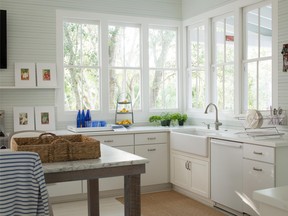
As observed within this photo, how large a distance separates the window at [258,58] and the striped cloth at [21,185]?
319 centimetres

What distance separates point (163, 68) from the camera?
593 cm

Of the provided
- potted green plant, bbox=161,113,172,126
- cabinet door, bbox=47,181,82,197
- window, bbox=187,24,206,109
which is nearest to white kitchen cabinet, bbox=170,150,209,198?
potted green plant, bbox=161,113,172,126

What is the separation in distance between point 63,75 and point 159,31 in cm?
182

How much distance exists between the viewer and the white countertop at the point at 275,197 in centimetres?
119

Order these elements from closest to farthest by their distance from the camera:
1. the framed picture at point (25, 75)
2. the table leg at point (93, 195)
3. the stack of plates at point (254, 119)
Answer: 1. the table leg at point (93, 195)
2. the stack of plates at point (254, 119)
3. the framed picture at point (25, 75)

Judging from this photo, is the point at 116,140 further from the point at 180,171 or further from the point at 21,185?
the point at 21,185

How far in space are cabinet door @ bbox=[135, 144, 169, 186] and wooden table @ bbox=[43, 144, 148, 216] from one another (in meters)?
2.49

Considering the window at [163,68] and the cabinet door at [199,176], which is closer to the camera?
the cabinet door at [199,176]

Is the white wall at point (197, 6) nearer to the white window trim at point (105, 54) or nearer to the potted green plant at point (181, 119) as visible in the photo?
the white window trim at point (105, 54)

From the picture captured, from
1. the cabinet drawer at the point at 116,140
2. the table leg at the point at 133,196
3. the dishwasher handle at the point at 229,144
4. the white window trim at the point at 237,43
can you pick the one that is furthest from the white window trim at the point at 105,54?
the table leg at the point at 133,196

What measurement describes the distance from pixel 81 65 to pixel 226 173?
8.90 feet

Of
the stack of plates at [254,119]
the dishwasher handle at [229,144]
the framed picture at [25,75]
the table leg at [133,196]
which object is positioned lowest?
the table leg at [133,196]

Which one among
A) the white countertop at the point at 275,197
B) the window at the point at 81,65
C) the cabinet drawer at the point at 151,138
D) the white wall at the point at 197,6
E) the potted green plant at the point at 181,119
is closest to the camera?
the white countertop at the point at 275,197

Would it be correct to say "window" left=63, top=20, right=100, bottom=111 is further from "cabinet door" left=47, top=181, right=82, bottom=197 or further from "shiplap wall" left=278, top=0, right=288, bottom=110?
"shiplap wall" left=278, top=0, right=288, bottom=110
